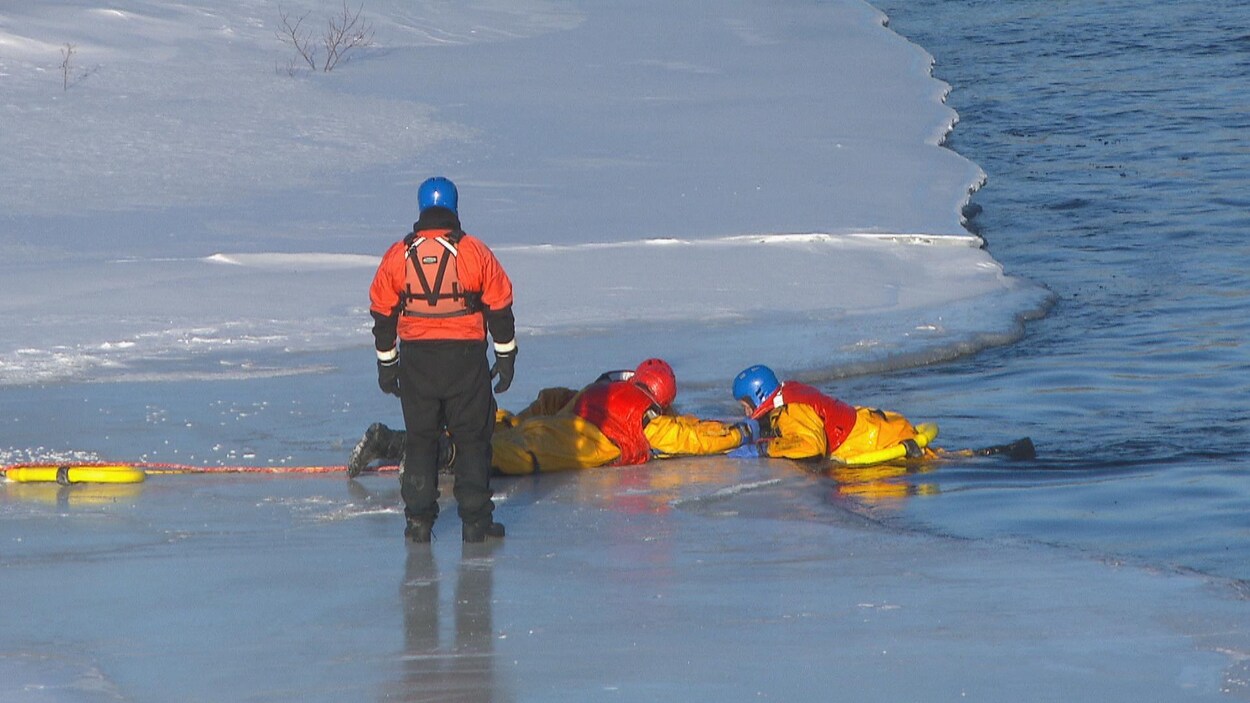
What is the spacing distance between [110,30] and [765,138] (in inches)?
329

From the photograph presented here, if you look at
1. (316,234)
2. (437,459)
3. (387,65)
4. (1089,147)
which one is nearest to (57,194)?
(316,234)

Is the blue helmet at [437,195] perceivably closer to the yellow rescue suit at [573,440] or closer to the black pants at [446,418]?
the black pants at [446,418]

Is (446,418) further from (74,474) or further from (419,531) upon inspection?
(74,474)

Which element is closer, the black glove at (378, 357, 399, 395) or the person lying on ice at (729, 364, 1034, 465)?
the black glove at (378, 357, 399, 395)

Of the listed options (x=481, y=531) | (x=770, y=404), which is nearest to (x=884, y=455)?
(x=770, y=404)

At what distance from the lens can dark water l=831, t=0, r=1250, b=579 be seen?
7770 millimetres

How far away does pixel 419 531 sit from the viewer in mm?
6586

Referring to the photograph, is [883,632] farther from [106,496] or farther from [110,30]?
[110,30]

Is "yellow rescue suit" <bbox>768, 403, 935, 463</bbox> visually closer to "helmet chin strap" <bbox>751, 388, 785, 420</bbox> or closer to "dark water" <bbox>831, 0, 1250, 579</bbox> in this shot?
"helmet chin strap" <bbox>751, 388, 785, 420</bbox>

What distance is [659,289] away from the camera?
12039mm

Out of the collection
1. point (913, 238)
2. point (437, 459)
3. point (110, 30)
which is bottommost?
point (437, 459)

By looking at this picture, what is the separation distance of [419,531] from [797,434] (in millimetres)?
2461

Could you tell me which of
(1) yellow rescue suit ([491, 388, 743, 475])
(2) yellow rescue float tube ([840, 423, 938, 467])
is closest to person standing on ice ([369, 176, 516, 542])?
(1) yellow rescue suit ([491, 388, 743, 475])

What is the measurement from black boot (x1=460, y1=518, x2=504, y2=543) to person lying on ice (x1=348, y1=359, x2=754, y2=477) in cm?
126
